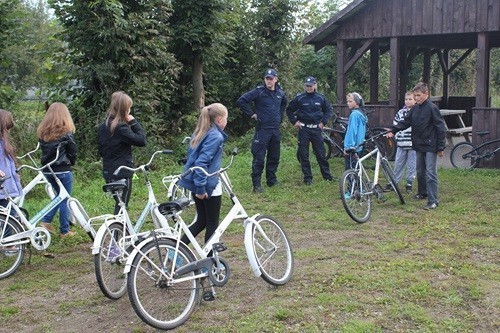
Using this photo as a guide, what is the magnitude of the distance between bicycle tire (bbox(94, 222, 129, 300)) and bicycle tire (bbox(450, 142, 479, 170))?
8.78 metres

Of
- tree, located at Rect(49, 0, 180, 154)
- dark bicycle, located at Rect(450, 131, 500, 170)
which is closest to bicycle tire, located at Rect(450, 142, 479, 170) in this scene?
dark bicycle, located at Rect(450, 131, 500, 170)

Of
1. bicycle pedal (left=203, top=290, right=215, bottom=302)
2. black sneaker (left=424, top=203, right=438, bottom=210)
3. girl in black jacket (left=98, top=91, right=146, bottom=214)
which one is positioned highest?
girl in black jacket (left=98, top=91, right=146, bottom=214)

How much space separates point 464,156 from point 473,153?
0.83 ft

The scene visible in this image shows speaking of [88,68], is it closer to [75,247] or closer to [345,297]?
[75,247]

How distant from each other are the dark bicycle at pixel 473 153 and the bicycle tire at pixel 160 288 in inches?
351

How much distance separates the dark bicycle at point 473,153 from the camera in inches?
487

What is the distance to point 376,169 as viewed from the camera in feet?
28.3

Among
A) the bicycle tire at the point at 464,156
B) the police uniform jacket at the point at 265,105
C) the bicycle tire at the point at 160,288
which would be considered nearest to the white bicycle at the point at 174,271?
the bicycle tire at the point at 160,288

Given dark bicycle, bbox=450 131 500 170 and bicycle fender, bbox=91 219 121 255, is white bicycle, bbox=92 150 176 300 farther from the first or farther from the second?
dark bicycle, bbox=450 131 500 170

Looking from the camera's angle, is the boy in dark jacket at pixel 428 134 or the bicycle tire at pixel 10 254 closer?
the bicycle tire at pixel 10 254

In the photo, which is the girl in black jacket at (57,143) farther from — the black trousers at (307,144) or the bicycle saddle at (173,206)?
the black trousers at (307,144)

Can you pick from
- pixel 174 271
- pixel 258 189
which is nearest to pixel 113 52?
pixel 258 189

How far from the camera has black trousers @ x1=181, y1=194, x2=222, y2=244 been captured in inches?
219

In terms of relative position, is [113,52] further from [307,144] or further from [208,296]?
[208,296]
